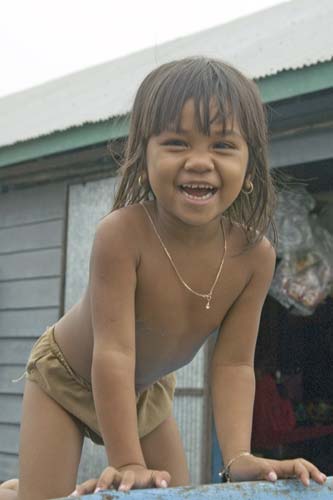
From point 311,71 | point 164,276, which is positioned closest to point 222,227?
point 164,276

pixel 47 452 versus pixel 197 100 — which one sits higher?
pixel 197 100

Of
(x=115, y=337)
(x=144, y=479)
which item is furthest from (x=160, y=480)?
(x=115, y=337)

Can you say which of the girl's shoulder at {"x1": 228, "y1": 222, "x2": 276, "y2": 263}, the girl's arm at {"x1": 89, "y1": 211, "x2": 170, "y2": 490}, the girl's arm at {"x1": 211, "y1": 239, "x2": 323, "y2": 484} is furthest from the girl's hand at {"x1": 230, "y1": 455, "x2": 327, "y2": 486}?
the girl's shoulder at {"x1": 228, "y1": 222, "x2": 276, "y2": 263}

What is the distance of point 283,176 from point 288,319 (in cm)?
200

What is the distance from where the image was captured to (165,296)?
6.87ft

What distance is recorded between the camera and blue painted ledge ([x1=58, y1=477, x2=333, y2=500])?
1387mm

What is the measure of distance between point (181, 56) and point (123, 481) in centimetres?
431

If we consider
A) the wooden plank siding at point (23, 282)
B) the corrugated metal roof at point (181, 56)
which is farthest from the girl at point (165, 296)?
the wooden plank siding at point (23, 282)

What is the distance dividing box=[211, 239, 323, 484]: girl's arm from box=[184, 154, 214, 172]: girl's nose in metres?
0.43

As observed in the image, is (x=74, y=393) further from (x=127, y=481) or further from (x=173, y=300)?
(x=127, y=481)

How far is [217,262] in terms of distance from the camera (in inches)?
85.1

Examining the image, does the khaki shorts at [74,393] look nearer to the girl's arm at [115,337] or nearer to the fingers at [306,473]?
the girl's arm at [115,337]

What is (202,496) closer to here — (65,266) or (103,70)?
(65,266)

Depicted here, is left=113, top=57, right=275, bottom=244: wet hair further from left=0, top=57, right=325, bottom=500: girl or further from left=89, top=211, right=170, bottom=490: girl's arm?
left=89, top=211, right=170, bottom=490: girl's arm
